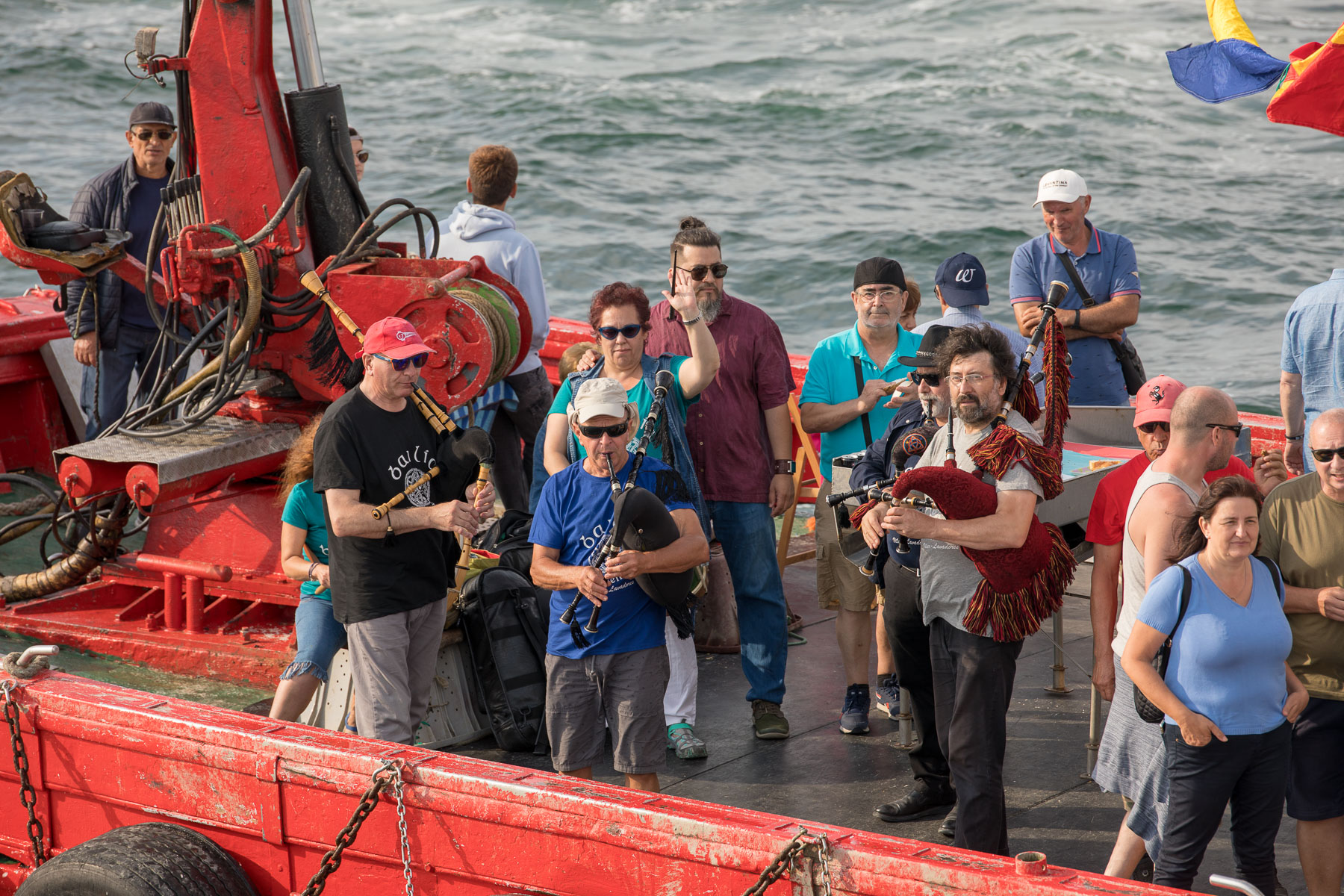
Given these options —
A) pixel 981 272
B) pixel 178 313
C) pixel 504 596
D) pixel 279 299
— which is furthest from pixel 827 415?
pixel 178 313

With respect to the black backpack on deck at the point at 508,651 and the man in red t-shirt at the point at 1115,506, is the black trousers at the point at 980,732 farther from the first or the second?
the black backpack on deck at the point at 508,651

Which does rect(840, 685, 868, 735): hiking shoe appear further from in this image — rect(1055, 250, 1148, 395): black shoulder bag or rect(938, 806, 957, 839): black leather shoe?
rect(1055, 250, 1148, 395): black shoulder bag

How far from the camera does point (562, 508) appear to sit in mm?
4520

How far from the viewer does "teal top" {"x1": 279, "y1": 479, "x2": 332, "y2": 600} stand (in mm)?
5008

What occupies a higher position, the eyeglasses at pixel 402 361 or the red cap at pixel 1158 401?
the eyeglasses at pixel 402 361

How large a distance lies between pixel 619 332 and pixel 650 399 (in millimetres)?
288

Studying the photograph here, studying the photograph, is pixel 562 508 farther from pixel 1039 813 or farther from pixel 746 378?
pixel 1039 813

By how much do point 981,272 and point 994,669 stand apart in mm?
2157

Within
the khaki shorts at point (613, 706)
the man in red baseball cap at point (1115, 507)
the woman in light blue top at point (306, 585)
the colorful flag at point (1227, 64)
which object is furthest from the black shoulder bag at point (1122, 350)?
the woman in light blue top at point (306, 585)

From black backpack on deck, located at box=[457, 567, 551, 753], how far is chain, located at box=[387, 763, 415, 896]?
155 centimetres

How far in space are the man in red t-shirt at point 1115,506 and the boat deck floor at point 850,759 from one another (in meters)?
0.53

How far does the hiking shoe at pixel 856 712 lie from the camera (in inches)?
215

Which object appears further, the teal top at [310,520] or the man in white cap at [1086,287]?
the man in white cap at [1086,287]

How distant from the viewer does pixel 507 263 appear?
6812 mm
